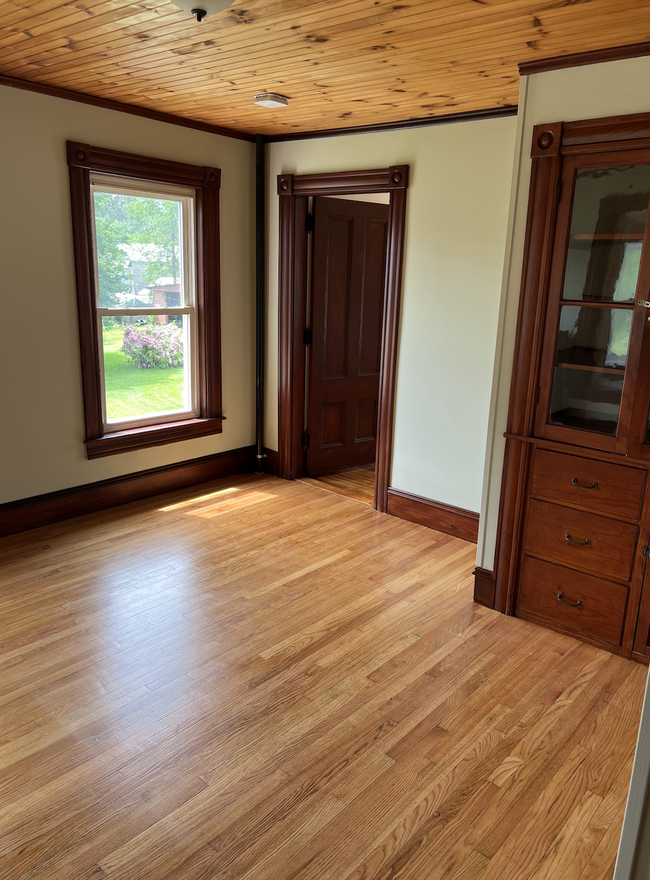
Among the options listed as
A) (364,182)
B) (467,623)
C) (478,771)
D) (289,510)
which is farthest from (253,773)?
(364,182)

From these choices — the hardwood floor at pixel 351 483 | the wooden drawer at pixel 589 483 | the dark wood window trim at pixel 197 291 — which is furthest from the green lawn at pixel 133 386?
the wooden drawer at pixel 589 483

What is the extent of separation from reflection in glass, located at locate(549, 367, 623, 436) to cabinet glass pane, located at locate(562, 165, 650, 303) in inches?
13.2

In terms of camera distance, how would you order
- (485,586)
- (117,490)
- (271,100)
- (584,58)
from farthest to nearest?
(117,490), (271,100), (485,586), (584,58)

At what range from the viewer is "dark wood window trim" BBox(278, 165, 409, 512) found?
4.11m

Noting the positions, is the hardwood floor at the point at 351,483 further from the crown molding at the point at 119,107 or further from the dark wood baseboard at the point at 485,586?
the crown molding at the point at 119,107

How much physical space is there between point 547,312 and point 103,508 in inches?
122

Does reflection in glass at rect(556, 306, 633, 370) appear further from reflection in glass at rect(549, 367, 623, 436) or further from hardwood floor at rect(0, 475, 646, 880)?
hardwood floor at rect(0, 475, 646, 880)

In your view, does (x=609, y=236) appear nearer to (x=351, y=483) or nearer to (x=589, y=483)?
(x=589, y=483)

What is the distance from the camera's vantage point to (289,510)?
4.48 metres

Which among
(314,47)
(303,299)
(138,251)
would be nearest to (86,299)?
(138,251)

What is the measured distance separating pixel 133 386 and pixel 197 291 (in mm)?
832

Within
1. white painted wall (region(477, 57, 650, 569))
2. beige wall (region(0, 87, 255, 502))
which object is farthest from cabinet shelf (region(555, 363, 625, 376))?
beige wall (region(0, 87, 255, 502))

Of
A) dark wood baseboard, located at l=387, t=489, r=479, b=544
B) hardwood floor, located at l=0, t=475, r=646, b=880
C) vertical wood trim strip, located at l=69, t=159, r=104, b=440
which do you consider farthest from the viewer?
dark wood baseboard, located at l=387, t=489, r=479, b=544

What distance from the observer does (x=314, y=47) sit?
2666 millimetres
